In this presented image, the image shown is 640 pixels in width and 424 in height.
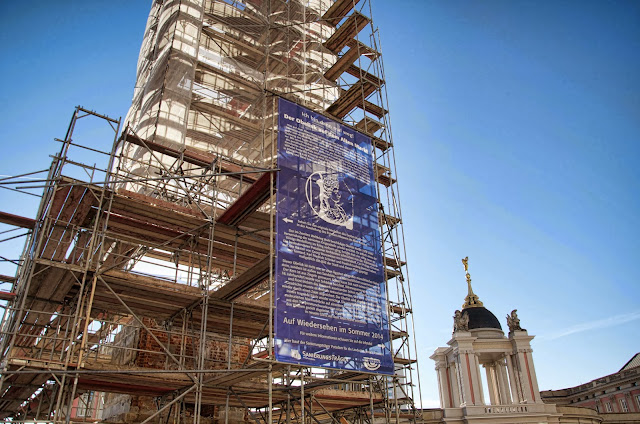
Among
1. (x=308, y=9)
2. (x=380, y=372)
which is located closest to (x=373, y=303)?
(x=380, y=372)

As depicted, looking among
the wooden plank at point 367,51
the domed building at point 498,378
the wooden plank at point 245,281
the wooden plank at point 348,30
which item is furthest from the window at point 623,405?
the wooden plank at point 245,281

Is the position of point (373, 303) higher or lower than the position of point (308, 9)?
lower

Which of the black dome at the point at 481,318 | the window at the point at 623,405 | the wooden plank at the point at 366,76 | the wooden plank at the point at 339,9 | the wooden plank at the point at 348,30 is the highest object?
the wooden plank at the point at 339,9

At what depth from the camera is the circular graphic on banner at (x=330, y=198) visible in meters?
12.6

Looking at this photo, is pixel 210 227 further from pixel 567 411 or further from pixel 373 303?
pixel 567 411

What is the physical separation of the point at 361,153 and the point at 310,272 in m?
5.08

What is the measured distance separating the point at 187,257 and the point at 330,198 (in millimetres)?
6150

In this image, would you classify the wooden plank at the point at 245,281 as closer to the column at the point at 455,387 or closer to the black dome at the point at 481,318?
the column at the point at 455,387

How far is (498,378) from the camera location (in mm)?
38000

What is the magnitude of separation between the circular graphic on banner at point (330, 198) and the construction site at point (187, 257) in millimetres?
1128

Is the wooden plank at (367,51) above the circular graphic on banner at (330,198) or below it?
above

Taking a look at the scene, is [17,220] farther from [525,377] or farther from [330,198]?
[525,377]

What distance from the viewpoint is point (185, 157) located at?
1577cm

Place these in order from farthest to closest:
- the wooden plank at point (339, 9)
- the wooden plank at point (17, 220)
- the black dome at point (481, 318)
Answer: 1. the black dome at point (481, 318)
2. the wooden plank at point (339, 9)
3. the wooden plank at point (17, 220)
